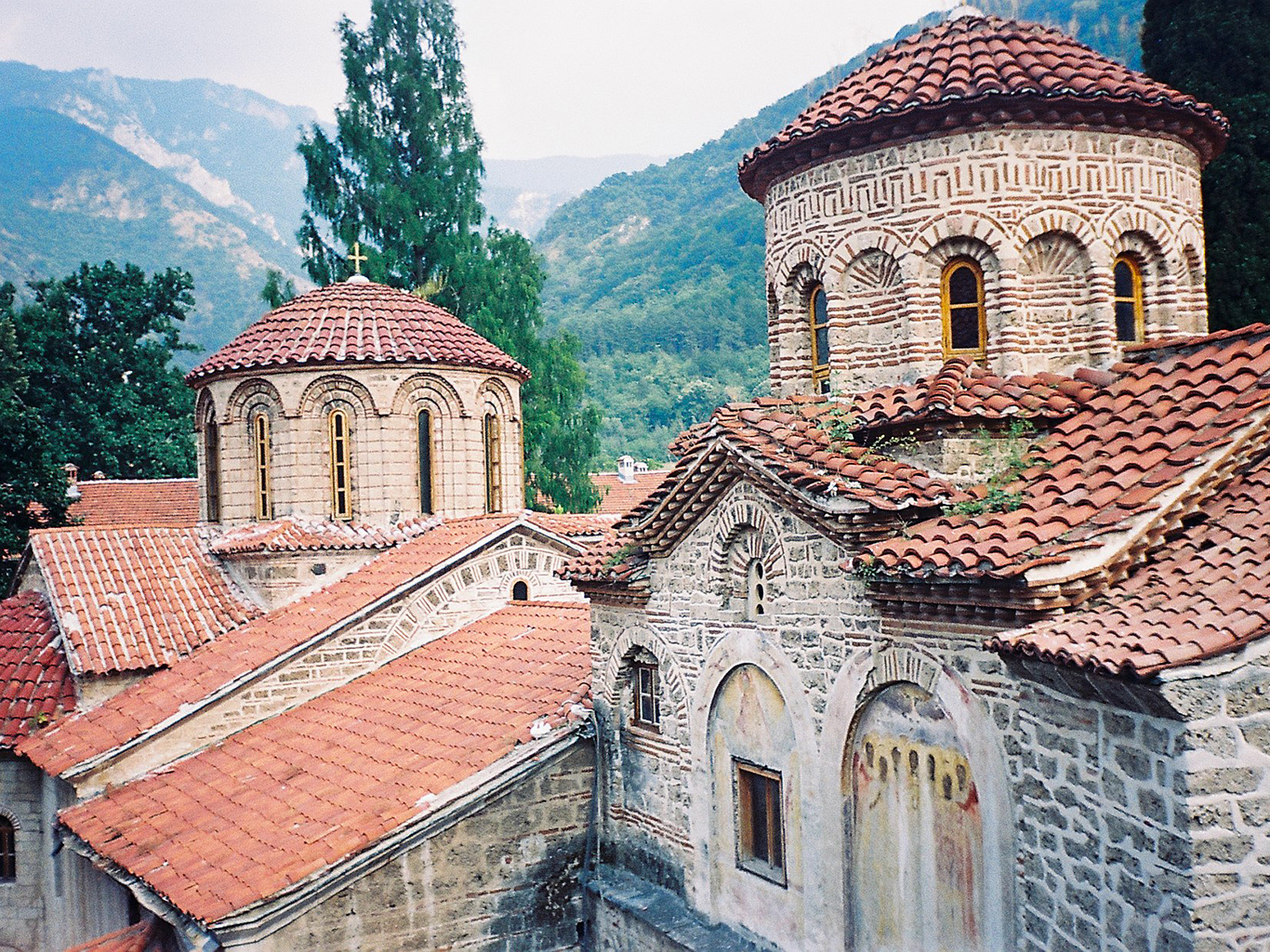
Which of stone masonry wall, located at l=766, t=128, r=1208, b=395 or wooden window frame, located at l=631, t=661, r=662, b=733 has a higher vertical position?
stone masonry wall, located at l=766, t=128, r=1208, b=395

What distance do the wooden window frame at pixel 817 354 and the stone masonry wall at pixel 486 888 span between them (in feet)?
12.6

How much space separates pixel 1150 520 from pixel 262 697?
966 cm

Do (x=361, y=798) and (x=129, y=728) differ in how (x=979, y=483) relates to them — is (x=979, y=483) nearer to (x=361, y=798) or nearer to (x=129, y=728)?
(x=361, y=798)

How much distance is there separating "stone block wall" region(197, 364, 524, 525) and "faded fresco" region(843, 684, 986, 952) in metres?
8.84

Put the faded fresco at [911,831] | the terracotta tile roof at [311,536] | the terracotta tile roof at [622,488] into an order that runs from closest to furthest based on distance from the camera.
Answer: the faded fresco at [911,831] → the terracotta tile roof at [311,536] → the terracotta tile roof at [622,488]

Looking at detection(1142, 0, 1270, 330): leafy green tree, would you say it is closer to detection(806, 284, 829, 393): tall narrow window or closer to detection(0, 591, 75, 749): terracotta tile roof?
detection(806, 284, 829, 393): tall narrow window

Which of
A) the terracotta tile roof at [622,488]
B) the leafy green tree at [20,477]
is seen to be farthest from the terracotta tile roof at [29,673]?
the terracotta tile roof at [622,488]

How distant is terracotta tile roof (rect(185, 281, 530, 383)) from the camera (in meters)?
14.3

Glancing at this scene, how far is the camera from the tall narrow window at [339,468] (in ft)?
47.3

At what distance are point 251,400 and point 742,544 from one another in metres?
8.88

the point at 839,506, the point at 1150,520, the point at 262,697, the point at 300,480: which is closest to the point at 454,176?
the point at 300,480

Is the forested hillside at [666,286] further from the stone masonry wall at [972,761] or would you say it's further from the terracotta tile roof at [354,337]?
the stone masonry wall at [972,761]

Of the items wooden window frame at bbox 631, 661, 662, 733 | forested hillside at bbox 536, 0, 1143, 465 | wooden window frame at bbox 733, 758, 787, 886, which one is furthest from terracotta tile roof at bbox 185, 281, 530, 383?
forested hillside at bbox 536, 0, 1143, 465

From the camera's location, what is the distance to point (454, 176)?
86.0ft
